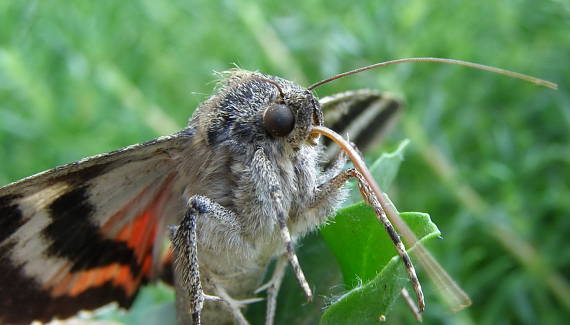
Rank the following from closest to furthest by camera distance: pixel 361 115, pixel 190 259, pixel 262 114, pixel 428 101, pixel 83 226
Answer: pixel 190 259
pixel 262 114
pixel 83 226
pixel 361 115
pixel 428 101

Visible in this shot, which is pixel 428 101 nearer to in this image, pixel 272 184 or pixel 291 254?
pixel 272 184

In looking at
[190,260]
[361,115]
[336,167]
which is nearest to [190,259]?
[190,260]

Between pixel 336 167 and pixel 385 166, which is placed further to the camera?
pixel 336 167

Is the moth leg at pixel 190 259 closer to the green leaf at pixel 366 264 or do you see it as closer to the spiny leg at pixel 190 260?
the spiny leg at pixel 190 260

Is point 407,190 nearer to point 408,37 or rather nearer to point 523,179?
point 523,179

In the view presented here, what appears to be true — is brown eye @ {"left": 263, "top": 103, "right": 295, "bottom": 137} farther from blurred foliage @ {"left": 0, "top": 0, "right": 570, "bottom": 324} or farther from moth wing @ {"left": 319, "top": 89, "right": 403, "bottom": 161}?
blurred foliage @ {"left": 0, "top": 0, "right": 570, "bottom": 324}

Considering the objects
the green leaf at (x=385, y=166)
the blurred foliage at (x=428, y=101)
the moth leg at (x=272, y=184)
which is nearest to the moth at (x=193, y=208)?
the moth leg at (x=272, y=184)
